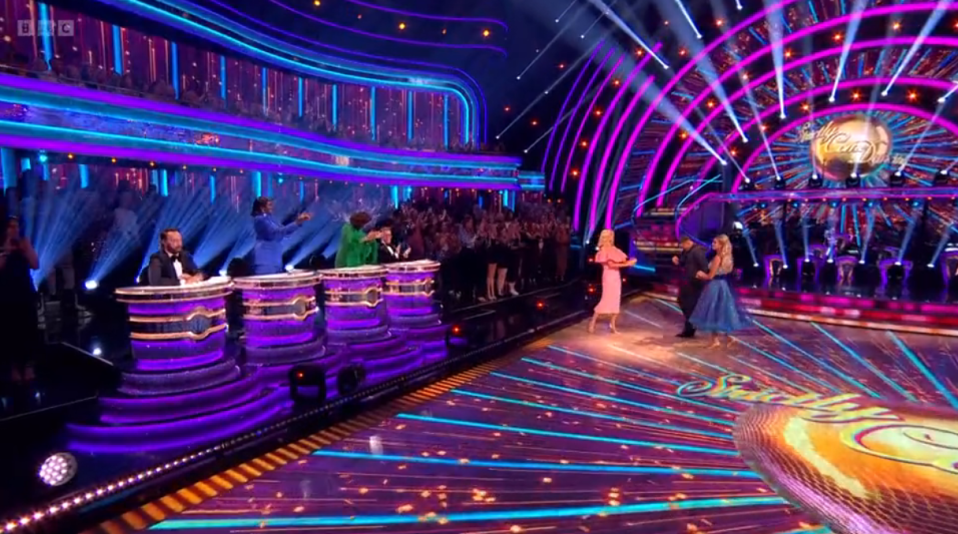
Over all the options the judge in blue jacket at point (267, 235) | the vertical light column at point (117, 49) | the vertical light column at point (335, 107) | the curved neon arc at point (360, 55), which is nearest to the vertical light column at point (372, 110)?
the curved neon arc at point (360, 55)

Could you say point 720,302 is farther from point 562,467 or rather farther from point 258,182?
point 258,182

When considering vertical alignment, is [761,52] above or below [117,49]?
above

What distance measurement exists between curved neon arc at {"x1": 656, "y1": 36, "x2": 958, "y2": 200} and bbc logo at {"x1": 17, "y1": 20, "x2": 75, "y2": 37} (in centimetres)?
1454

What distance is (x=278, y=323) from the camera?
4.68m

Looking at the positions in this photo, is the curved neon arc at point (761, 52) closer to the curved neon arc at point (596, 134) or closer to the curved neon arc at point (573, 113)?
the curved neon arc at point (596, 134)

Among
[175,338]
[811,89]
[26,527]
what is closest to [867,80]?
[811,89]

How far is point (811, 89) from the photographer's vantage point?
15.1 metres

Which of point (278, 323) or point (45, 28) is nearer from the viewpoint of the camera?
point (278, 323)

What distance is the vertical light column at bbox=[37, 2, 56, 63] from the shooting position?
9.03 meters

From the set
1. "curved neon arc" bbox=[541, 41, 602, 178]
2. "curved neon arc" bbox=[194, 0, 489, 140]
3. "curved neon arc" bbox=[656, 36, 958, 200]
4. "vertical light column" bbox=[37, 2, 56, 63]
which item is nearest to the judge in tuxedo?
"vertical light column" bbox=[37, 2, 56, 63]

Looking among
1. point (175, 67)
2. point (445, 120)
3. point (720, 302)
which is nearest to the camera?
point (720, 302)

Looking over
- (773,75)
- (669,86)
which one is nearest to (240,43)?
(669,86)

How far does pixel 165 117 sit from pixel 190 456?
605 centimetres

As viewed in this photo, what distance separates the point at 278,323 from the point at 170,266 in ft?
3.07
